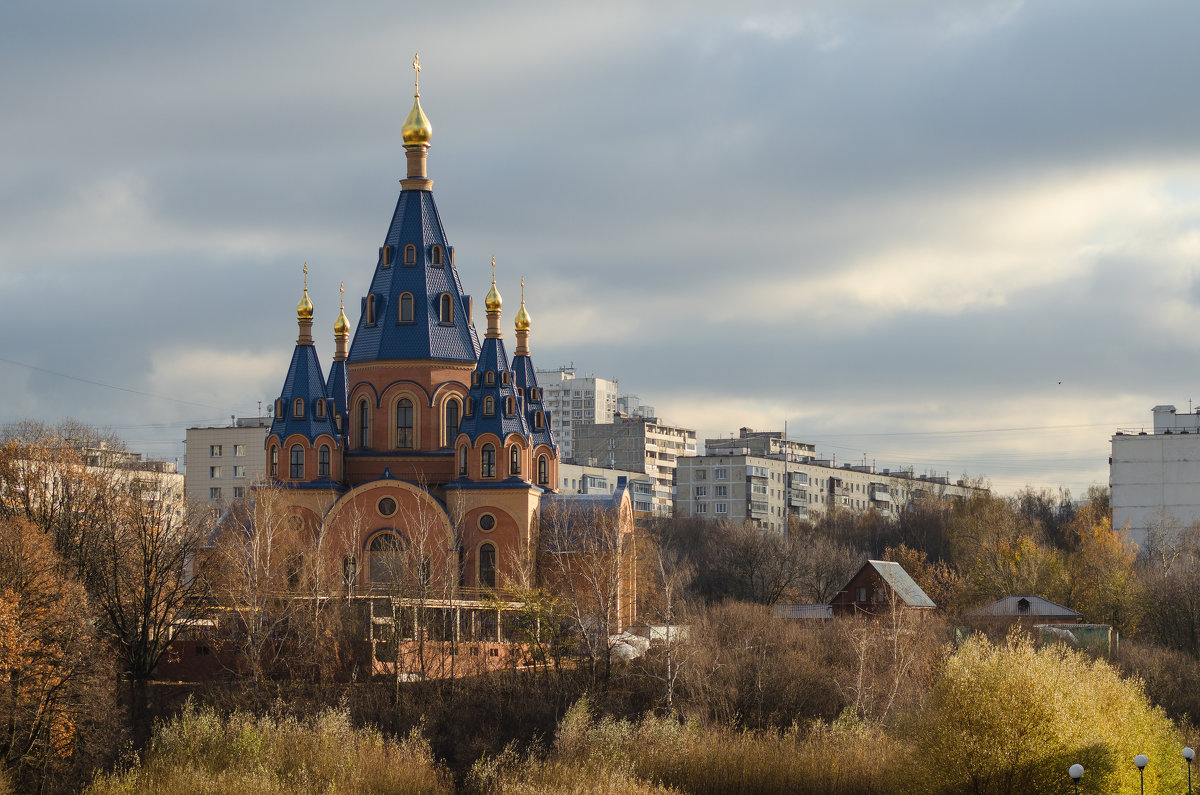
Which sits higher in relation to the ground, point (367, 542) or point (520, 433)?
point (520, 433)

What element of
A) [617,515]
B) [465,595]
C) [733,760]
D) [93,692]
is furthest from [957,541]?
[93,692]

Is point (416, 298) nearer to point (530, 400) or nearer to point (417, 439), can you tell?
point (417, 439)

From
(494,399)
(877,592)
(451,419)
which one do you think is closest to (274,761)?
(494,399)

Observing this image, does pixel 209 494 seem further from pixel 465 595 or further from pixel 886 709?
pixel 886 709

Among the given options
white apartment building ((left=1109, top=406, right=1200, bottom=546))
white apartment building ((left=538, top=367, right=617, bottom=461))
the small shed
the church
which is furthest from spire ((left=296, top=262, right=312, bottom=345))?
white apartment building ((left=538, top=367, right=617, bottom=461))

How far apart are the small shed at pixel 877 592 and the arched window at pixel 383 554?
13.8 metres

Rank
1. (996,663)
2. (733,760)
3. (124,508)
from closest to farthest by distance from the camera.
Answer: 1. (996,663)
2. (733,760)
3. (124,508)

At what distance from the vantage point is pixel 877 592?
4906cm

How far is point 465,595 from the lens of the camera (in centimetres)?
4384

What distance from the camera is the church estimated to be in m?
44.2

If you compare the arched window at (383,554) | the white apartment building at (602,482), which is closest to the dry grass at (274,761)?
the arched window at (383,554)

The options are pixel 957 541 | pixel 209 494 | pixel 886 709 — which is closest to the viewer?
pixel 886 709

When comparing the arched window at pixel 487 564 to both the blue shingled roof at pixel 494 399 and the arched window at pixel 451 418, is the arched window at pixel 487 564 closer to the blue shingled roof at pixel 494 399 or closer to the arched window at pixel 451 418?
the blue shingled roof at pixel 494 399

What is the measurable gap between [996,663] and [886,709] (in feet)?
26.6
